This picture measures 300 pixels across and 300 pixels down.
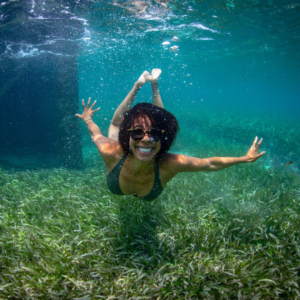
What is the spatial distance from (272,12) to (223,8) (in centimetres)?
359

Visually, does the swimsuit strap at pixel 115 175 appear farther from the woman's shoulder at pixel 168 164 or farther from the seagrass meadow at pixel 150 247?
the seagrass meadow at pixel 150 247

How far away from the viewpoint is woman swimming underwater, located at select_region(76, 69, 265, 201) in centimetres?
313

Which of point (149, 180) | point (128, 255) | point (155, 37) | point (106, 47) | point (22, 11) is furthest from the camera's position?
point (106, 47)

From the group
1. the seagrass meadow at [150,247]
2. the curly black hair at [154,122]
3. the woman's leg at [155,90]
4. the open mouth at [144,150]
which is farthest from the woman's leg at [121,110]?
the open mouth at [144,150]

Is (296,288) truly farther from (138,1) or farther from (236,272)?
(138,1)

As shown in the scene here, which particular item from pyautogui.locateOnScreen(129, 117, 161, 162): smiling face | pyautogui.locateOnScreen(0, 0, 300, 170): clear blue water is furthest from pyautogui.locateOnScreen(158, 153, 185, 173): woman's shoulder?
pyautogui.locateOnScreen(0, 0, 300, 170): clear blue water

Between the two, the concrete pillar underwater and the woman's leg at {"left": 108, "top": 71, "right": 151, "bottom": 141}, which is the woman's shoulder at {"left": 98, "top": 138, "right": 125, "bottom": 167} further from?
the concrete pillar underwater

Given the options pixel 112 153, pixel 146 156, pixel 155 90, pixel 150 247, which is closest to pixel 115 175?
pixel 112 153

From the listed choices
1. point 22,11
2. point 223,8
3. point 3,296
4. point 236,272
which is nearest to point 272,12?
point 223,8

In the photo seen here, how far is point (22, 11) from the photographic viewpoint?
983cm

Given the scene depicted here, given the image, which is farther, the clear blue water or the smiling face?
the clear blue water

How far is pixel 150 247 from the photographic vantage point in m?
3.46

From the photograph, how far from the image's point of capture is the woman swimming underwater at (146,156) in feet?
10.3

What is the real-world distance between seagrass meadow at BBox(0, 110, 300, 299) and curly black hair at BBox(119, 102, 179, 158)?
5.80 ft
